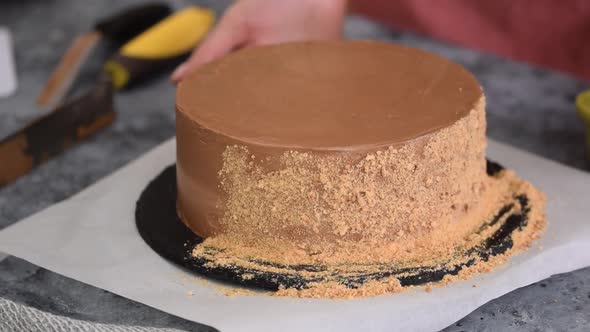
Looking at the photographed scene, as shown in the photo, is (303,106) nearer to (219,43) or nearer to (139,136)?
(219,43)

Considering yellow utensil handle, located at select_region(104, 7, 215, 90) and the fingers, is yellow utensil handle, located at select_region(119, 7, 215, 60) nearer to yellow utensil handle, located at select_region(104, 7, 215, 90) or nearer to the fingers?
yellow utensil handle, located at select_region(104, 7, 215, 90)

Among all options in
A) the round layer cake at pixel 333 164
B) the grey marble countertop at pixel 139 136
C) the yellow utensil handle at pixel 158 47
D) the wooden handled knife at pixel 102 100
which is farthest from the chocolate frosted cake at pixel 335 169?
the yellow utensil handle at pixel 158 47

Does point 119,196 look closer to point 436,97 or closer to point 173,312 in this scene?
point 173,312

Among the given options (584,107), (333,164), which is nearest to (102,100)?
(333,164)

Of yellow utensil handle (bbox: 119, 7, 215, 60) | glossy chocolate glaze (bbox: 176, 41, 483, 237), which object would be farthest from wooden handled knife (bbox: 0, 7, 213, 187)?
glossy chocolate glaze (bbox: 176, 41, 483, 237)

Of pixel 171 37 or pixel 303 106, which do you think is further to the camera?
pixel 171 37

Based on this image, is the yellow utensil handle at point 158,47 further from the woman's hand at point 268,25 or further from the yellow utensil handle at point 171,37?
the woman's hand at point 268,25
